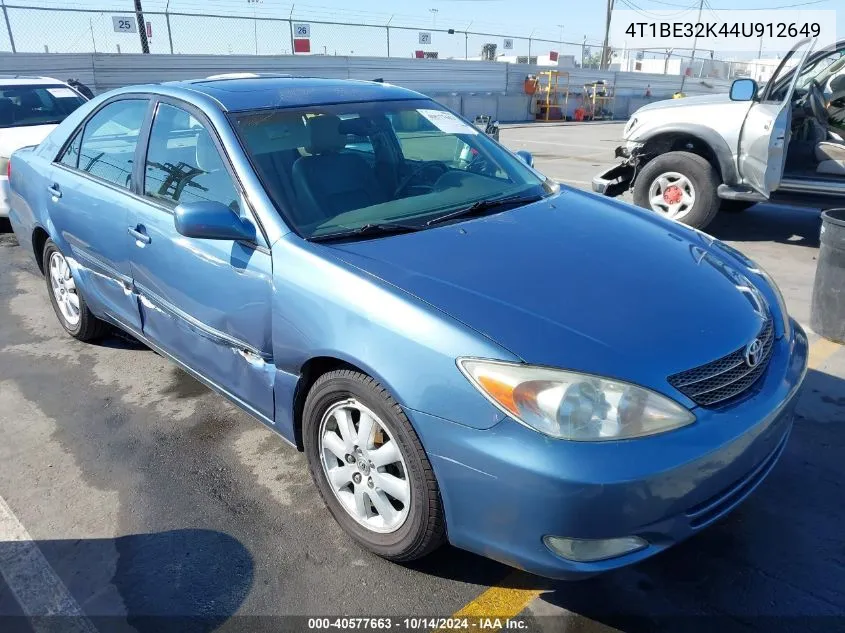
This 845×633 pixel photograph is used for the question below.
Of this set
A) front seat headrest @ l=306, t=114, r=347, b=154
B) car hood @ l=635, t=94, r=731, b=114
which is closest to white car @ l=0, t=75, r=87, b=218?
front seat headrest @ l=306, t=114, r=347, b=154

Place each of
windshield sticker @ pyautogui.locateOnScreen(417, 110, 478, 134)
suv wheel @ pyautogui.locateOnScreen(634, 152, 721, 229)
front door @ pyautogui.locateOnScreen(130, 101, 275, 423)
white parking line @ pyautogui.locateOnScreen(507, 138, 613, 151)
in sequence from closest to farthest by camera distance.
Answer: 1. front door @ pyautogui.locateOnScreen(130, 101, 275, 423)
2. windshield sticker @ pyautogui.locateOnScreen(417, 110, 478, 134)
3. suv wheel @ pyautogui.locateOnScreen(634, 152, 721, 229)
4. white parking line @ pyautogui.locateOnScreen(507, 138, 613, 151)

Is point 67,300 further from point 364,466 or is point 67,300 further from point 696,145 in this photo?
point 696,145

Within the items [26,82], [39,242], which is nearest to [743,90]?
[39,242]

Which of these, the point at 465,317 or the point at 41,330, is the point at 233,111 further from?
the point at 41,330

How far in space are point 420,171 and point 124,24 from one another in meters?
19.4

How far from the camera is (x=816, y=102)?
6785 mm

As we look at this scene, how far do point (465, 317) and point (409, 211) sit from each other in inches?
36.5

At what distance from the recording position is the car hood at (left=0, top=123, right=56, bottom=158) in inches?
275

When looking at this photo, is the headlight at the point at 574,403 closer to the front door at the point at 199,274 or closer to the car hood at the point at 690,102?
the front door at the point at 199,274

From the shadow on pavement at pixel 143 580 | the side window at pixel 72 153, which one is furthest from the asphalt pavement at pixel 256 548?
the side window at pixel 72 153

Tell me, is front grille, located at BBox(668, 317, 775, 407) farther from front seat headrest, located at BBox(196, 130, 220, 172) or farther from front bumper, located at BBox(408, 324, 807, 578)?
front seat headrest, located at BBox(196, 130, 220, 172)

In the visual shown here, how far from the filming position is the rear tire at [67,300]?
4.43 metres

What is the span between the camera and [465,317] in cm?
213

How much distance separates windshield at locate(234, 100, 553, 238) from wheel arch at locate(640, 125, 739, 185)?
3700 mm
